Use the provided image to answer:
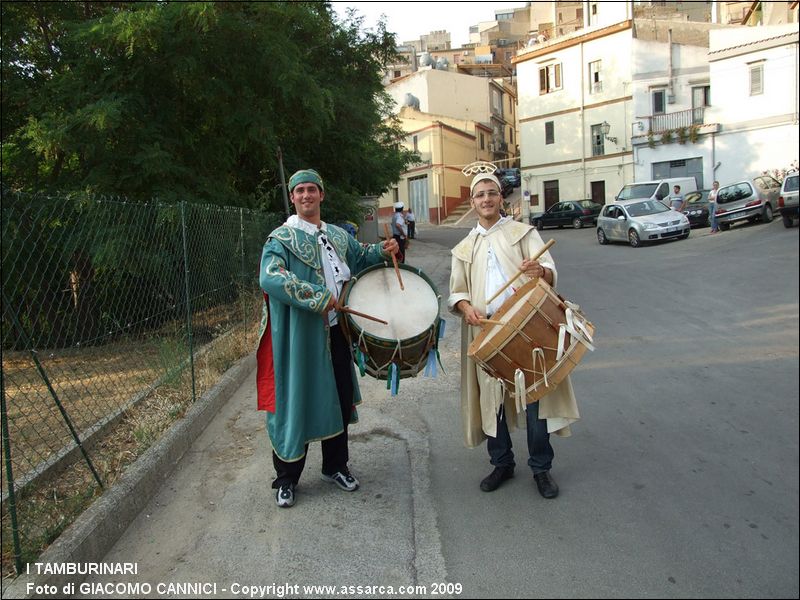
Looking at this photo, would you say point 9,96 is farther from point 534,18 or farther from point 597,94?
point 534,18

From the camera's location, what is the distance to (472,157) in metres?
49.1

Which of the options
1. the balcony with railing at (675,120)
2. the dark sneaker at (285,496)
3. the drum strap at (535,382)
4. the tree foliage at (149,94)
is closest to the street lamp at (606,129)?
the balcony with railing at (675,120)

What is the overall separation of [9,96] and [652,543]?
29.8ft

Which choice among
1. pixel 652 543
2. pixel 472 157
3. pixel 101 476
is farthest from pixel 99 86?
pixel 472 157

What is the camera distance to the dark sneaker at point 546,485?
3.77 metres

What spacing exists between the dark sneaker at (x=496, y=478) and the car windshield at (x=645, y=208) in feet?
53.6

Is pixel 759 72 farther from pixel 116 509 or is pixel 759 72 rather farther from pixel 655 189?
pixel 655 189

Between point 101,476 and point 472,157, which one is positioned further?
point 472,157

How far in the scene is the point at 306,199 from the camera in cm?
391

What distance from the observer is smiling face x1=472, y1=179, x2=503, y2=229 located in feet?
12.2

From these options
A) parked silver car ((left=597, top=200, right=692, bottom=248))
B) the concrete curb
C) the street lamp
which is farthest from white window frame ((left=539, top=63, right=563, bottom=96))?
the concrete curb

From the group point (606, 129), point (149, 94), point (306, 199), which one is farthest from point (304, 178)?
point (606, 129)

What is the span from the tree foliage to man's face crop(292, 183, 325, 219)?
16.1 feet

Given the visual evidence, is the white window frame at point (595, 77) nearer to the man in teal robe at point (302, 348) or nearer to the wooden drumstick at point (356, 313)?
the man in teal robe at point (302, 348)
